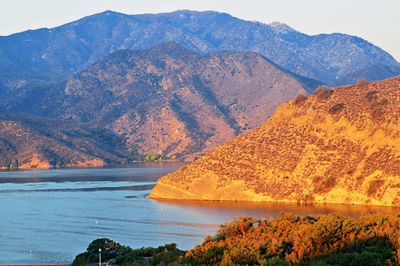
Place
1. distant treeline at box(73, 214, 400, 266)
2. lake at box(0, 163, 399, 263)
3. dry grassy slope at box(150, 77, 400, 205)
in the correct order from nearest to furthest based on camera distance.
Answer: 1. distant treeline at box(73, 214, 400, 266)
2. lake at box(0, 163, 399, 263)
3. dry grassy slope at box(150, 77, 400, 205)

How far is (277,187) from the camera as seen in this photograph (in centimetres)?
11819

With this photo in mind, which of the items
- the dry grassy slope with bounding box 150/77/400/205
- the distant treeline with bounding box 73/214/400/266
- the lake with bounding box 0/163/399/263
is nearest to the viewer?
the distant treeline with bounding box 73/214/400/266

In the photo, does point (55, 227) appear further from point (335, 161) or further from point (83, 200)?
point (335, 161)

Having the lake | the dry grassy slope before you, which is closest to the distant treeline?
the lake

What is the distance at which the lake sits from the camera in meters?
80.4

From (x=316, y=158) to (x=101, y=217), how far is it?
33.4 metres

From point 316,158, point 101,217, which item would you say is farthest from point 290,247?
point 316,158

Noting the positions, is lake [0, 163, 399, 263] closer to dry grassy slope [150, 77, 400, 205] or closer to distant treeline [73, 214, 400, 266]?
dry grassy slope [150, 77, 400, 205]

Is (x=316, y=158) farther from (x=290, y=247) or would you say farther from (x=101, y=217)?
(x=290, y=247)

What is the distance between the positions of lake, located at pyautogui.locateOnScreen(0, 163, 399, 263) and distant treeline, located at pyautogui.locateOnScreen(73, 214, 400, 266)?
37.3 ft

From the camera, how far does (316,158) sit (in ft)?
393

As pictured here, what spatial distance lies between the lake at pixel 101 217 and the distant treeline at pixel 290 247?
1137 cm

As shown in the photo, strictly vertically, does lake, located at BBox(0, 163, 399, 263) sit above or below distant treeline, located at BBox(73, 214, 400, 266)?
below

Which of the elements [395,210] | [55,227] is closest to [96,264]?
[55,227]
